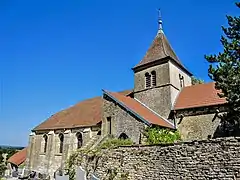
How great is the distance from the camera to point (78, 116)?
27.7m

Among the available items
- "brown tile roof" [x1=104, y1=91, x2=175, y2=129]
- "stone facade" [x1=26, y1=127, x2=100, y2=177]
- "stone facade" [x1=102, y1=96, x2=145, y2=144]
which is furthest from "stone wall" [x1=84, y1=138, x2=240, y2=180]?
"stone facade" [x1=26, y1=127, x2=100, y2=177]

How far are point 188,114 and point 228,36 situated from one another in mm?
7993

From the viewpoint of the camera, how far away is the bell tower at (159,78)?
74.2ft

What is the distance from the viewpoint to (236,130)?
17.7 m

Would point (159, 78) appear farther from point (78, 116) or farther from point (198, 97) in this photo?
point (78, 116)

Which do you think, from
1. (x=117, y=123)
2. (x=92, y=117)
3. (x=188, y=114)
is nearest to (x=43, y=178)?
(x=92, y=117)

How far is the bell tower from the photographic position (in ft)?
74.2

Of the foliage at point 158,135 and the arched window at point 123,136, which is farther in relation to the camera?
the arched window at point 123,136

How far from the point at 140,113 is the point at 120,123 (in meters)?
1.87

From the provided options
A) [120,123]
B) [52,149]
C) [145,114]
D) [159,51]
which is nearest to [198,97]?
[145,114]

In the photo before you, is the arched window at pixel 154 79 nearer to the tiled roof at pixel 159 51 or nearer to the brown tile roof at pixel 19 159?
the tiled roof at pixel 159 51

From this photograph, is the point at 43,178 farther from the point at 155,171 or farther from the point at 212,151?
the point at 212,151

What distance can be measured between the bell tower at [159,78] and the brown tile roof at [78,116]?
420 cm

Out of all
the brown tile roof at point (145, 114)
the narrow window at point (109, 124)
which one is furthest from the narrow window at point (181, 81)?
the narrow window at point (109, 124)
